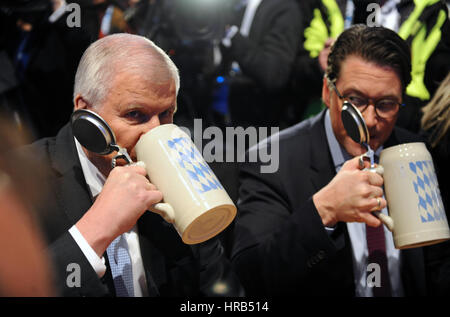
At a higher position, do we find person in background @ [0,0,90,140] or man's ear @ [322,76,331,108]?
person in background @ [0,0,90,140]

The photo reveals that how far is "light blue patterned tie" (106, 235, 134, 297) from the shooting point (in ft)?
3.01

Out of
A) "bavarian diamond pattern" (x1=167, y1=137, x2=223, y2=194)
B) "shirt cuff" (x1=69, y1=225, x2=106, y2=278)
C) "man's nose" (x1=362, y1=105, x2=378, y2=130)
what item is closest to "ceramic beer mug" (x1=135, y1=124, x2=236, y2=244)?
"bavarian diamond pattern" (x1=167, y1=137, x2=223, y2=194)

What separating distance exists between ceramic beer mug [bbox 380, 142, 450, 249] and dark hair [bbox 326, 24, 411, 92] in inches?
10.3

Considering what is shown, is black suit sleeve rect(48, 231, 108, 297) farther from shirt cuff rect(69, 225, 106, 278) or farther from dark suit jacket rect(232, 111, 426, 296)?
dark suit jacket rect(232, 111, 426, 296)

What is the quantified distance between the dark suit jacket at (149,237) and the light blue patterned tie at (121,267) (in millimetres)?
15

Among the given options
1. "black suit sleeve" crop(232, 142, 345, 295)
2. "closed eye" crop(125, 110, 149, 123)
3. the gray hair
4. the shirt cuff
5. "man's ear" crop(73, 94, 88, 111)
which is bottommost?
"black suit sleeve" crop(232, 142, 345, 295)

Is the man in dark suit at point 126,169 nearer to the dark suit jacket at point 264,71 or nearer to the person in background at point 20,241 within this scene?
the person in background at point 20,241

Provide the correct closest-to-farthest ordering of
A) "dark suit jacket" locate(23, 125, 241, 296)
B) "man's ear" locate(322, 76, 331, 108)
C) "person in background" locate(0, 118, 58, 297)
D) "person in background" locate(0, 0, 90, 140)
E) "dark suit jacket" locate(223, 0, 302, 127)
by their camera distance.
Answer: "person in background" locate(0, 118, 58, 297) → "dark suit jacket" locate(23, 125, 241, 296) → "person in background" locate(0, 0, 90, 140) → "man's ear" locate(322, 76, 331, 108) → "dark suit jacket" locate(223, 0, 302, 127)

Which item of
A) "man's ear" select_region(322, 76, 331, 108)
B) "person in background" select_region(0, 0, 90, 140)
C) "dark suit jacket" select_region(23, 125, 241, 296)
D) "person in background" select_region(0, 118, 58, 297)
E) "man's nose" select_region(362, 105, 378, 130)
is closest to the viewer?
"person in background" select_region(0, 118, 58, 297)

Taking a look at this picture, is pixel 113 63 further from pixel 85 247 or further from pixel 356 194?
pixel 356 194

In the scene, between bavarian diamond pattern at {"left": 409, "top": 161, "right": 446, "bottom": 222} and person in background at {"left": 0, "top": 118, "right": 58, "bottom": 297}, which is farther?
bavarian diamond pattern at {"left": 409, "top": 161, "right": 446, "bottom": 222}

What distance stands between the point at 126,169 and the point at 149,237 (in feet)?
0.63

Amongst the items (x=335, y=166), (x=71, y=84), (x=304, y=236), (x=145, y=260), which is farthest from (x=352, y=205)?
(x=71, y=84)

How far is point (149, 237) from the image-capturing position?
97cm
